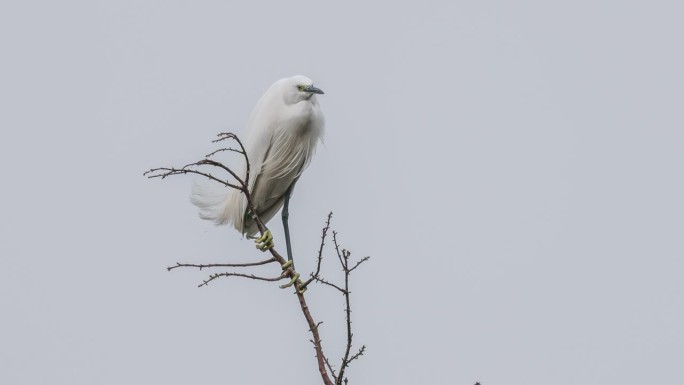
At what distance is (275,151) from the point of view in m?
5.93

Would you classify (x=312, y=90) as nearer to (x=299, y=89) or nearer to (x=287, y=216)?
(x=299, y=89)

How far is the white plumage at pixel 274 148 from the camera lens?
5781mm

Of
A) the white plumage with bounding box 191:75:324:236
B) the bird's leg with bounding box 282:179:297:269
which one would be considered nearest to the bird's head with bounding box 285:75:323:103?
the white plumage with bounding box 191:75:324:236

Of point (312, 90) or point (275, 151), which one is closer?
point (312, 90)

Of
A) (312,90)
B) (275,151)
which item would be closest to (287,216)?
(275,151)

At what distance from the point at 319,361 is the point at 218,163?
0.92 m

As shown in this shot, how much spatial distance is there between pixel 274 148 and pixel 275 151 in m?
0.02

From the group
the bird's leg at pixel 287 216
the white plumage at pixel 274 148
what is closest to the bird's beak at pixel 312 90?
the white plumage at pixel 274 148

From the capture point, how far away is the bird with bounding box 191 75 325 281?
5.78m

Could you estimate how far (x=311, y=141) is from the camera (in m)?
5.90

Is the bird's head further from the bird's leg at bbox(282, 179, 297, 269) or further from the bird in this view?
the bird's leg at bbox(282, 179, 297, 269)

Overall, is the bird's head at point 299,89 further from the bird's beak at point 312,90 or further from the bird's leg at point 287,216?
the bird's leg at point 287,216

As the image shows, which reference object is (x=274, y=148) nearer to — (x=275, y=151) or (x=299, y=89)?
(x=275, y=151)

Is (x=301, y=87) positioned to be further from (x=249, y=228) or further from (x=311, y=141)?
(x=249, y=228)
